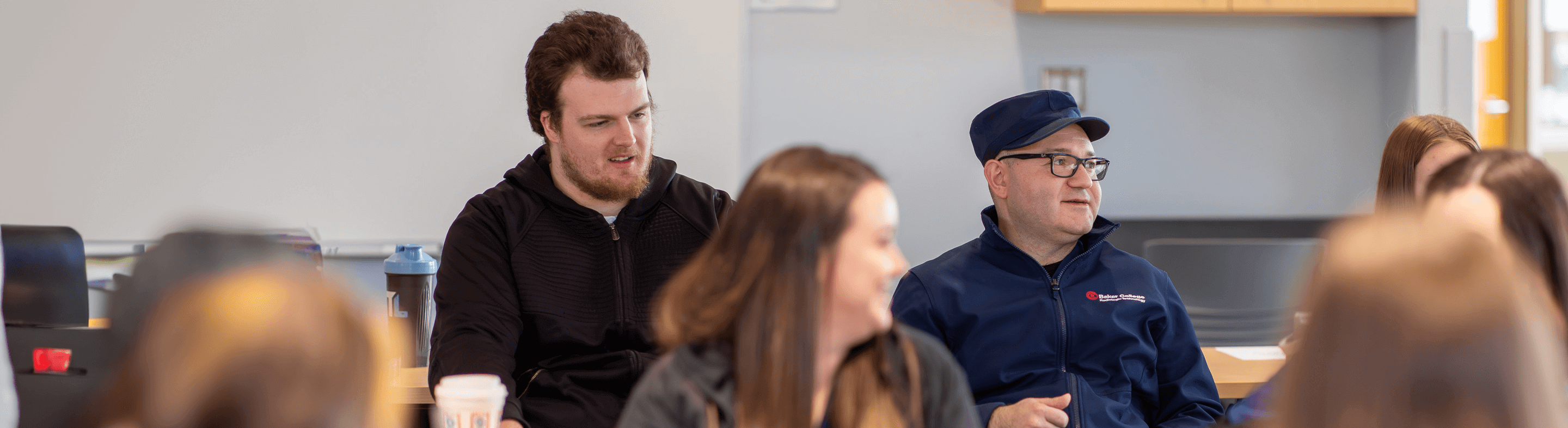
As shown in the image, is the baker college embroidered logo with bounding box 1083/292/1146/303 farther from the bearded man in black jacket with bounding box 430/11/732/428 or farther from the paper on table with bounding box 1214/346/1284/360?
the bearded man in black jacket with bounding box 430/11/732/428

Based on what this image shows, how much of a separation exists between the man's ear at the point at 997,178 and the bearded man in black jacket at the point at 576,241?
55 cm

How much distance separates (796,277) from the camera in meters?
1.07

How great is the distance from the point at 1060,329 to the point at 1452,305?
1.15 metres

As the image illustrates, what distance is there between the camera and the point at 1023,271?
196 centimetres

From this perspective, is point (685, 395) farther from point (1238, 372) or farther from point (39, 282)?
point (39, 282)

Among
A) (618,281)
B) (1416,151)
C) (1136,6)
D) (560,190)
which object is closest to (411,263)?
(560,190)

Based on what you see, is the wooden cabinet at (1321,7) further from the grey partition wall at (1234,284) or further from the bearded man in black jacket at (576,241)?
the bearded man in black jacket at (576,241)

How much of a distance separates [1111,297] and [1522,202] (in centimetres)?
72

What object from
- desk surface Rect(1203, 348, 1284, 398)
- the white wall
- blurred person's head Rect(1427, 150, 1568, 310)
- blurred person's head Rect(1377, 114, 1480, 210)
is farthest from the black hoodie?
the white wall

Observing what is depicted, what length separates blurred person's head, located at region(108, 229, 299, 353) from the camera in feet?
2.20

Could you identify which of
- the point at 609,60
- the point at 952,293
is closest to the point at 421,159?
the point at 609,60

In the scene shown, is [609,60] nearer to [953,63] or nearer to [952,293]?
[952,293]

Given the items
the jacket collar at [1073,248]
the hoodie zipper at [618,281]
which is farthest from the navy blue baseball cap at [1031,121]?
the hoodie zipper at [618,281]

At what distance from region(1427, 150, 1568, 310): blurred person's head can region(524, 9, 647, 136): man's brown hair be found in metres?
1.35
